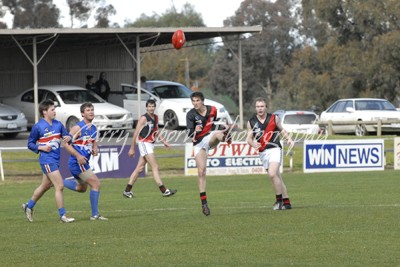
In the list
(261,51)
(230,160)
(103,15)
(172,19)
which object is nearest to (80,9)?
(103,15)

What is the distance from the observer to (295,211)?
15.4 m

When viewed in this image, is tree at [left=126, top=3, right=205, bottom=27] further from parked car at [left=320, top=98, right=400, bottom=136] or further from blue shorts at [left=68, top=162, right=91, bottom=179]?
blue shorts at [left=68, top=162, right=91, bottom=179]

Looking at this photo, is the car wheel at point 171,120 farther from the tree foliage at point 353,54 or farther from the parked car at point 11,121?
the tree foliage at point 353,54

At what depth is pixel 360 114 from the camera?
3859cm

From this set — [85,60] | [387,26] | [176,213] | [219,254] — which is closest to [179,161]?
[85,60]

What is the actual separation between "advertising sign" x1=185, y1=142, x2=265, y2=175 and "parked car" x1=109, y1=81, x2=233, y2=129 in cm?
664

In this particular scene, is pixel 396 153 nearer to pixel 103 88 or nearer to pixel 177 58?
pixel 103 88

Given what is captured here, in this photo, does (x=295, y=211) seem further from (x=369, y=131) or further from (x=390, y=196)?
(x=369, y=131)

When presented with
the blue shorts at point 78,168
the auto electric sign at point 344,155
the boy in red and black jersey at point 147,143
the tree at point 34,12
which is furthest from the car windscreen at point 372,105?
the tree at point 34,12

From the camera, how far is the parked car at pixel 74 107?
34469 mm

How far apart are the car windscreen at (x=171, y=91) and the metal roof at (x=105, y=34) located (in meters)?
2.01

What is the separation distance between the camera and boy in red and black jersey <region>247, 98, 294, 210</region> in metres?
15.3

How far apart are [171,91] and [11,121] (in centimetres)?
765

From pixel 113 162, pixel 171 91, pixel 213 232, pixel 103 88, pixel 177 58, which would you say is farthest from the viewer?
pixel 177 58
